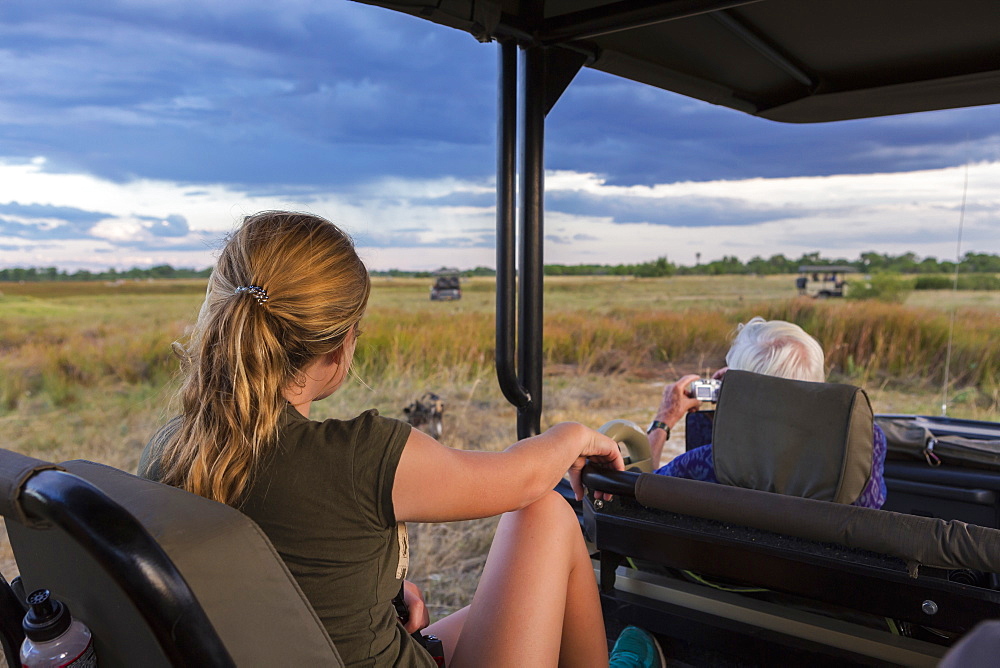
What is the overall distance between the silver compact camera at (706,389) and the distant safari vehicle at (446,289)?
18.0 ft

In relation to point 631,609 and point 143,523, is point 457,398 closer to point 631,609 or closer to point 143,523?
point 631,609

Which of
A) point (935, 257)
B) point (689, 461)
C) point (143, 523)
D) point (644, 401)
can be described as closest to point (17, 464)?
point (143, 523)

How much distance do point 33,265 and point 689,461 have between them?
4.51 metres

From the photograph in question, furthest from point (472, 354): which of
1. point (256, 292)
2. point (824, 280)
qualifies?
point (256, 292)

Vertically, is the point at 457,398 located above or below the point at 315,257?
below

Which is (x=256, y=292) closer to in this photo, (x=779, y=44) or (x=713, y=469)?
(x=713, y=469)

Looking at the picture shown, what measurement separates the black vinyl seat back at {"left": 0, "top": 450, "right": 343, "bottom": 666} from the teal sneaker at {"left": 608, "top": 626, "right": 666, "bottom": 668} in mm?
925

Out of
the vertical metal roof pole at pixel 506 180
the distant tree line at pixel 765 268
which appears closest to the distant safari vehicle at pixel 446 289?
the distant tree line at pixel 765 268

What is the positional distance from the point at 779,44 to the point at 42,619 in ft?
8.28

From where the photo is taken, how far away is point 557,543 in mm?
1364

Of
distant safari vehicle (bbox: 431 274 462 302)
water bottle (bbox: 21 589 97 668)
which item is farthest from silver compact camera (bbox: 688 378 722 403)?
distant safari vehicle (bbox: 431 274 462 302)

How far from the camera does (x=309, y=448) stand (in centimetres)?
98

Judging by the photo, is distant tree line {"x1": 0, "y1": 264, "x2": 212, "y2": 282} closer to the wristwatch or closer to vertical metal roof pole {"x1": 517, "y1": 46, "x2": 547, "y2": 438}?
vertical metal roof pole {"x1": 517, "y1": 46, "x2": 547, "y2": 438}

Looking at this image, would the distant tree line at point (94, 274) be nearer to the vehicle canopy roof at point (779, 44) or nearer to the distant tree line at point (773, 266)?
the vehicle canopy roof at point (779, 44)
